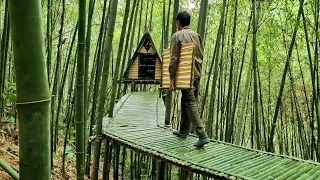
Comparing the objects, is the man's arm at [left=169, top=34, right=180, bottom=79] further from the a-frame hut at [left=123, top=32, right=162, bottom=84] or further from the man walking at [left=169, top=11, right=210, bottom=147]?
the a-frame hut at [left=123, top=32, right=162, bottom=84]

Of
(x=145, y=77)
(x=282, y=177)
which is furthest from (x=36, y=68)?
(x=145, y=77)

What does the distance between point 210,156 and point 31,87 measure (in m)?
1.97

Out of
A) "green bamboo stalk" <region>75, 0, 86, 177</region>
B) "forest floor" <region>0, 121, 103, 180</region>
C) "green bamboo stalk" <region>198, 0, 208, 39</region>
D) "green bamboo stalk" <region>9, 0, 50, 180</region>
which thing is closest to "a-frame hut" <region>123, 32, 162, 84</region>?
"forest floor" <region>0, 121, 103, 180</region>

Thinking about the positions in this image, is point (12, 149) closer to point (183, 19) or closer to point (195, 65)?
point (195, 65)

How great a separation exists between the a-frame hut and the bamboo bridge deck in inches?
128

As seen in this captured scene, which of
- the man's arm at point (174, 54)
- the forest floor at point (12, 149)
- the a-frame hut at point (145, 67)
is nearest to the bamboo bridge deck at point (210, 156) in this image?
the man's arm at point (174, 54)

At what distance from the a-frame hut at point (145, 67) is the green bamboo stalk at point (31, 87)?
6230 millimetres

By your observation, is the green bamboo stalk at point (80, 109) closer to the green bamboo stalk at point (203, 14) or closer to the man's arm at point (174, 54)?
the man's arm at point (174, 54)

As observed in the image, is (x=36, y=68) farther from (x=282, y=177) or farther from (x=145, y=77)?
(x=145, y=77)

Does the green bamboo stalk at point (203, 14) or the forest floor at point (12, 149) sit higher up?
the green bamboo stalk at point (203, 14)

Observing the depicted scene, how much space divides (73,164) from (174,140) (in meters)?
2.76

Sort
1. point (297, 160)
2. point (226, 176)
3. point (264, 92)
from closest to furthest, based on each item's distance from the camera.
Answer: point (226, 176), point (297, 160), point (264, 92)

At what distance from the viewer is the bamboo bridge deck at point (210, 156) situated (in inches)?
82.0

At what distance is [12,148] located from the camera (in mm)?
3686
